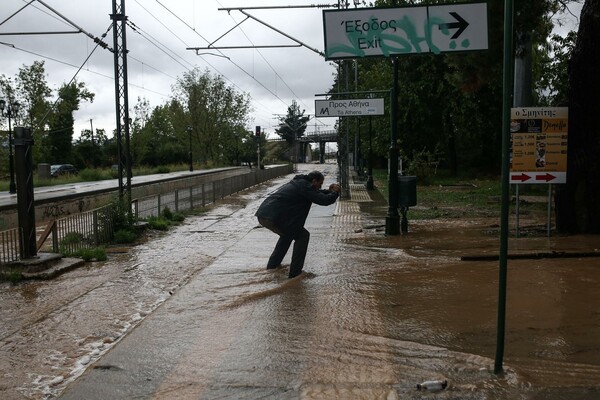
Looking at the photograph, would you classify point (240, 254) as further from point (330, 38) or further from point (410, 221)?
point (410, 221)

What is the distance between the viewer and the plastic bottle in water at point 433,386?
14.7ft

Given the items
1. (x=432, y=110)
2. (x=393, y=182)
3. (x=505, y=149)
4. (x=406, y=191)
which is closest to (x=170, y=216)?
(x=393, y=182)

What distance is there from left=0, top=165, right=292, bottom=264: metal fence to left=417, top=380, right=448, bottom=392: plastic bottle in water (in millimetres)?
7249

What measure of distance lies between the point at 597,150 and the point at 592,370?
7.40m

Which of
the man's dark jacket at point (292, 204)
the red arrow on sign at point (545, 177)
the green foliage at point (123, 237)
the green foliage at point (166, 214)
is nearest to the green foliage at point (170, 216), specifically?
the green foliage at point (166, 214)

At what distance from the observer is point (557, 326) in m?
5.97

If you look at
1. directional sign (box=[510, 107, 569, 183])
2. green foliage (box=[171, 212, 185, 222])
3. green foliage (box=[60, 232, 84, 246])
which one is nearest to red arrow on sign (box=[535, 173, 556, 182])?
directional sign (box=[510, 107, 569, 183])

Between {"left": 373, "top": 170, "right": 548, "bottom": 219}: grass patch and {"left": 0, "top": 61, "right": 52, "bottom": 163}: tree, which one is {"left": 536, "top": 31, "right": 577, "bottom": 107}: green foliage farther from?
{"left": 0, "top": 61, "right": 52, "bottom": 163}: tree

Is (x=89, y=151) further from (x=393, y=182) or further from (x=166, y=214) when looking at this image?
(x=393, y=182)

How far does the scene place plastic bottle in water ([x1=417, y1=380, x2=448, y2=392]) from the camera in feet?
14.7

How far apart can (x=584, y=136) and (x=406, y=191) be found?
3.53 metres

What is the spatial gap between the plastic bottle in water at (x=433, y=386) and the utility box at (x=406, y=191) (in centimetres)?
863

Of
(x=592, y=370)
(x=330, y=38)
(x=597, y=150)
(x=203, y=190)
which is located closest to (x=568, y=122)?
(x=597, y=150)

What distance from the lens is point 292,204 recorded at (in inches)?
348
